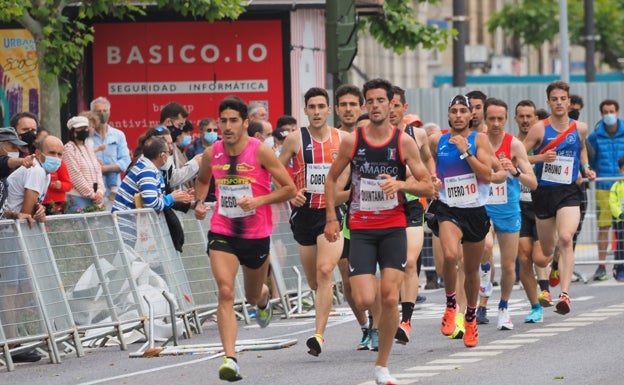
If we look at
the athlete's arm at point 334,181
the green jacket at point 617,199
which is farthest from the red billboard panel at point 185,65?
the athlete's arm at point 334,181

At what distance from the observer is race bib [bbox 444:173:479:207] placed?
1484 cm

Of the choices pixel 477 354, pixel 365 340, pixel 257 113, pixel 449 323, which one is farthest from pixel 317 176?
pixel 257 113

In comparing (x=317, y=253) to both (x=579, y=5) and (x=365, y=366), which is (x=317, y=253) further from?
(x=579, y=5)

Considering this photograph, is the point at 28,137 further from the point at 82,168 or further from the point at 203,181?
the point at 203,181

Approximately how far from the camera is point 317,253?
47.8 feet

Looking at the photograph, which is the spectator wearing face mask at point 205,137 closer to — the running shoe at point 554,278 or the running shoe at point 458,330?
the running shoe at point 554,278

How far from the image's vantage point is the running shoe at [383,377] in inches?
458

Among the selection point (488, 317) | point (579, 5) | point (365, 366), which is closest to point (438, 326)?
point (488, 317)

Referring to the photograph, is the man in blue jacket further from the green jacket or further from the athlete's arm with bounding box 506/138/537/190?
the athlete's arm with bounding box 506/138/537/190

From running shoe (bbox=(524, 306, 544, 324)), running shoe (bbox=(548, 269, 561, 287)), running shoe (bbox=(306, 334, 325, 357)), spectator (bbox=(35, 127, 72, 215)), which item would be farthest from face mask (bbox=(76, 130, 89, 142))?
running shoe (bbox=(306, 334, 325, 357))

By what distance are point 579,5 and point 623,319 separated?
167 feet

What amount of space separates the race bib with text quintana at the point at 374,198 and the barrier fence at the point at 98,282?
3366mm

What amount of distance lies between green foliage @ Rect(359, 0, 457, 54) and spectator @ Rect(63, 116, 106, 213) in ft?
38.0

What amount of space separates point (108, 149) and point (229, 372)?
9.60 meters
